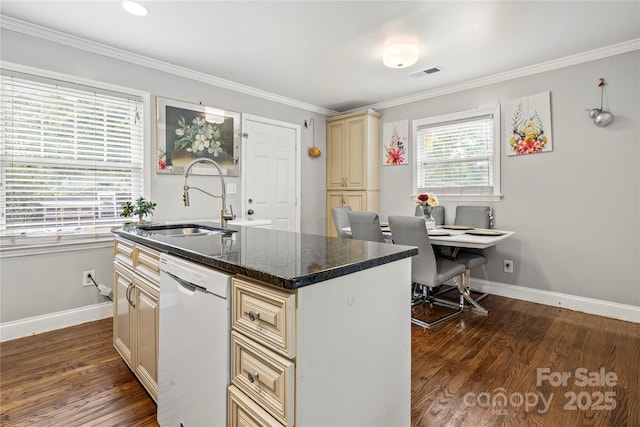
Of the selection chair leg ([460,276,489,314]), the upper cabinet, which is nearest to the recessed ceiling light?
the upper cabinet

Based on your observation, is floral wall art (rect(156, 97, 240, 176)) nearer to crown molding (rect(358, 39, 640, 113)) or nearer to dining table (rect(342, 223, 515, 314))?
dining table (rect(342, 223, 515, 314))

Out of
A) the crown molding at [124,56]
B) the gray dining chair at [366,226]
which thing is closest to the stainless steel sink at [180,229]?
the gray dining chair at [366,226]

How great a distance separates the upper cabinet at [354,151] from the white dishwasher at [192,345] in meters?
3.49

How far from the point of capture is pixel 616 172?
2.92 meters

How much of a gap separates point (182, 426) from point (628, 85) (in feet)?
13.5

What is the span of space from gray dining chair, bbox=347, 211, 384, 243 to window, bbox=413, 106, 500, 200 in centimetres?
157

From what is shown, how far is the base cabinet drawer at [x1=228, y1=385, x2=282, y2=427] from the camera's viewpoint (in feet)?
3.06

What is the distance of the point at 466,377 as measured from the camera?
6.46 feet

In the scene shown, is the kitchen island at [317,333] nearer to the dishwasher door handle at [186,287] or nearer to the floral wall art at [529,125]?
the dishwasher door handle at [186,287]

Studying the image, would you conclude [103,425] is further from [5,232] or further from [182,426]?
[5,232]

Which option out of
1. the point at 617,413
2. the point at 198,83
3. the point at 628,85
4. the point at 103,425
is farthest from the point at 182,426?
the point at 628,85

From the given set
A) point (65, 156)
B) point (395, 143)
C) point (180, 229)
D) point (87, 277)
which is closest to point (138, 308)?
point (180, 229)

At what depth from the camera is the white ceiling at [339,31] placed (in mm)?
2314

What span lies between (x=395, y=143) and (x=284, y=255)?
368 cm
